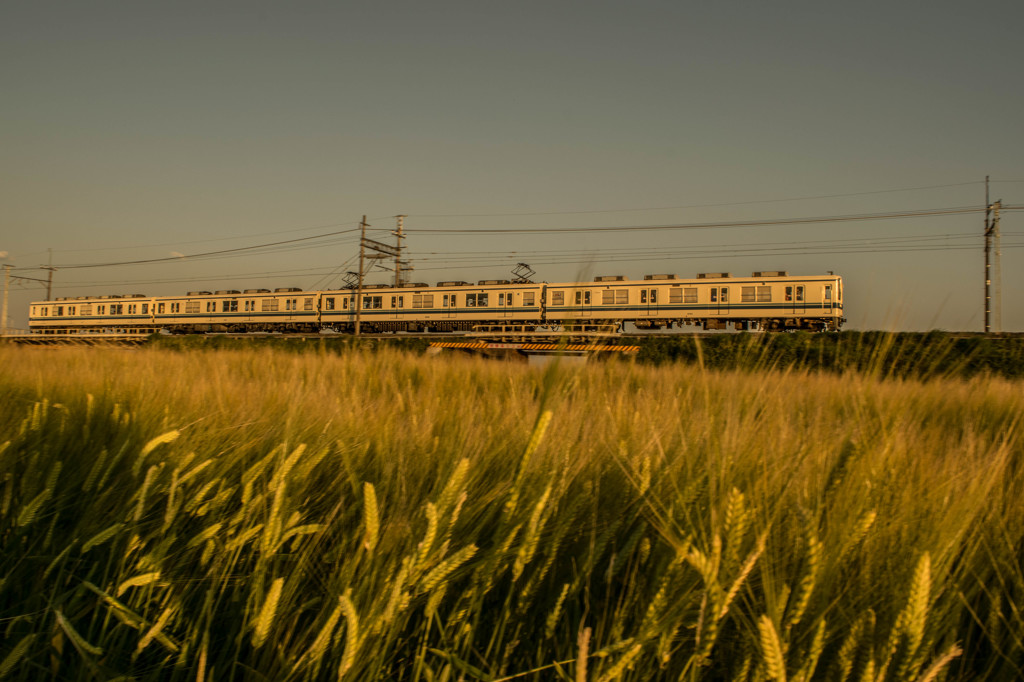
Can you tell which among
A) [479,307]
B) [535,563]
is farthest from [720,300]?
[535,563]

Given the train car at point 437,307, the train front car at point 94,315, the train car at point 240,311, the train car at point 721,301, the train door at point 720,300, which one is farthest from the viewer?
the train front car at point 94,315

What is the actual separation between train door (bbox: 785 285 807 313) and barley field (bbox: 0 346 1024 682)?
23.3 metres

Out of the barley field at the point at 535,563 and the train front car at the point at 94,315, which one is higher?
the train front car at the point at 94,315

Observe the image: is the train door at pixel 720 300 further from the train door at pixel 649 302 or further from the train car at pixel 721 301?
the train door at pixel 649 302

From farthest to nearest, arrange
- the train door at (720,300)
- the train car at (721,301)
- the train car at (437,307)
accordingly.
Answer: the train car at (437,307), the train door at (720,300), the train car at (721,301)

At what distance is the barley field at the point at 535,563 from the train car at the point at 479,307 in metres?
15.5

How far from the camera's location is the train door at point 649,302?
78.7ft

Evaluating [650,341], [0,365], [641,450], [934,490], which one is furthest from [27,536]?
[650,341]

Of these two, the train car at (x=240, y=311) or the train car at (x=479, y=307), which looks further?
the train car at (x=240, y=311)

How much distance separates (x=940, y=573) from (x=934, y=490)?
1.25ft

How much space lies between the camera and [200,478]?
1.32m

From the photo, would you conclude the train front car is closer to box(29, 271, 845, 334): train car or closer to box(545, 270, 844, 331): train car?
box(29, 271, 845, 334): train car

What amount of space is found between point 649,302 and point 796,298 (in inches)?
231

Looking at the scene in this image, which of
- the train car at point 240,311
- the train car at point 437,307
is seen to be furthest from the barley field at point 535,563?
the train car at point 240,311
